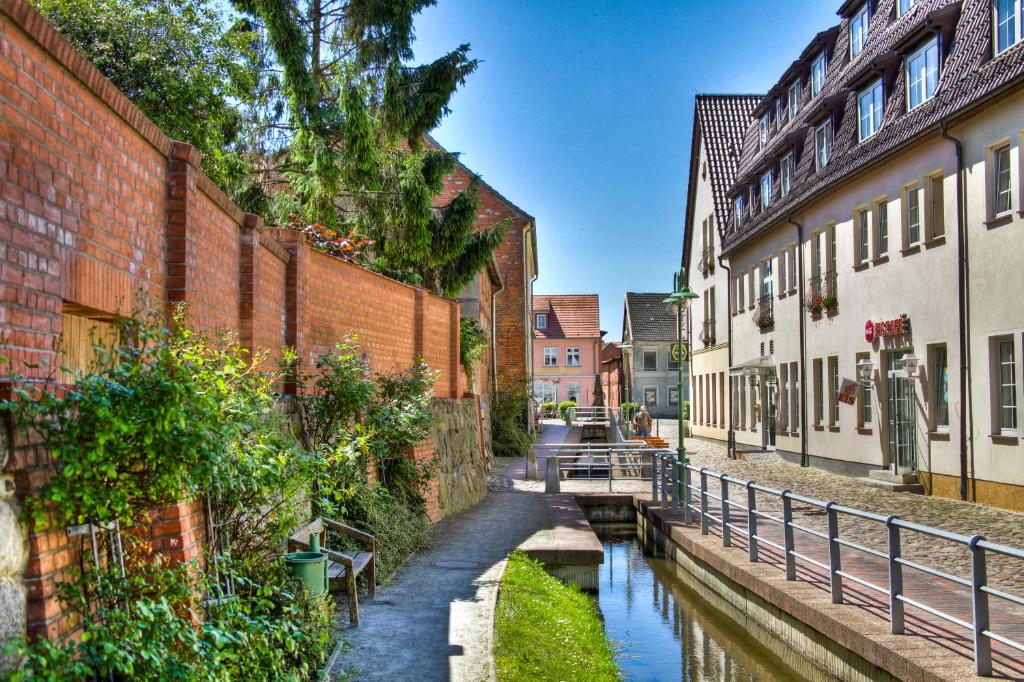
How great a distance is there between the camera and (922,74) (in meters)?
19.7

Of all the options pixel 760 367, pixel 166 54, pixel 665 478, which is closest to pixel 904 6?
pixel 760 367

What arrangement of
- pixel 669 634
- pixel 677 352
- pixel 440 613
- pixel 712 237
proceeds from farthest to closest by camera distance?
pixel 712 237 < pixel 677 352 < pixel 669 634 < pixel 440 613

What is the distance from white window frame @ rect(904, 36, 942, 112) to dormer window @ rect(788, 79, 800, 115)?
9370 millimetres

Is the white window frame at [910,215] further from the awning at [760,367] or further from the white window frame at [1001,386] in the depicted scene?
the awning at [760,367]

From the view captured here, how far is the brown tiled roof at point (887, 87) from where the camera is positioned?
1678 centimetres

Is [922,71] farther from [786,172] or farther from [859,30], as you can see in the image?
[786,172]

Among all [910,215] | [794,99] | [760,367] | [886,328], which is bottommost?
[760,367]

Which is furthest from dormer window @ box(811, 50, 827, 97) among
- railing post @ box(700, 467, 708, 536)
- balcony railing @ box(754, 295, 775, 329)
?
railing post @ box(700, 467, 708, 536)

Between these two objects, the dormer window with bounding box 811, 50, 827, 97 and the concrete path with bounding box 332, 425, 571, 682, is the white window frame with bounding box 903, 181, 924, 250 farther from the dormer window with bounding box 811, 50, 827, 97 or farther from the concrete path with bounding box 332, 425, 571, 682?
the concrete path with bounding box 332, 425, 571, 682

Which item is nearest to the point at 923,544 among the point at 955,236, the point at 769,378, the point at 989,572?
the point at 989,572

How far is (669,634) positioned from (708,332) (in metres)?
28.7

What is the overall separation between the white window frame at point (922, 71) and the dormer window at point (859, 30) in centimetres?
448

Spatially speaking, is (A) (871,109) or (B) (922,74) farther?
(A) (871,109)

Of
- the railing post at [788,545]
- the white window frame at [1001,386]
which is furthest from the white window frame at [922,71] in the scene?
the railing post at [788,545]
